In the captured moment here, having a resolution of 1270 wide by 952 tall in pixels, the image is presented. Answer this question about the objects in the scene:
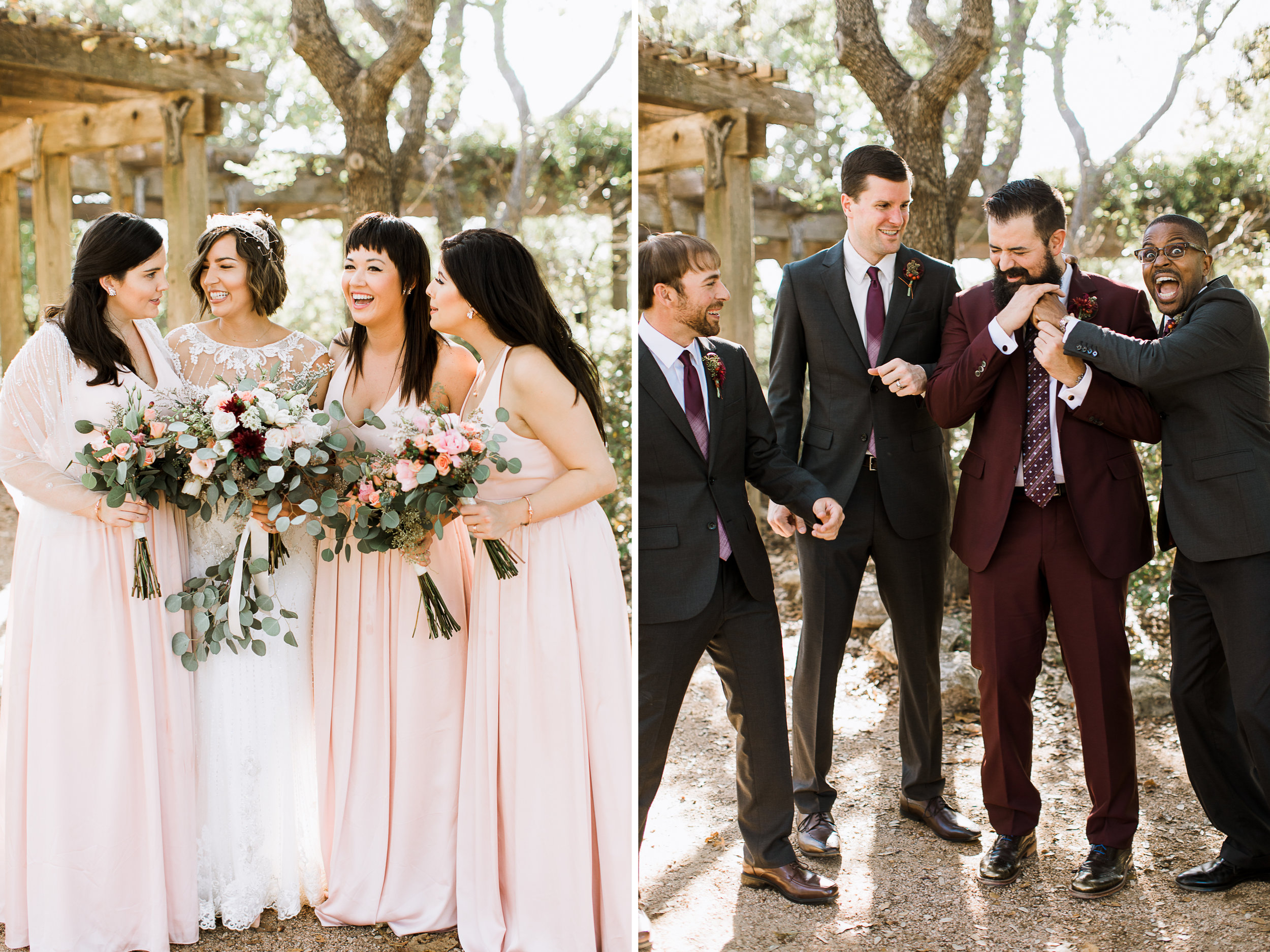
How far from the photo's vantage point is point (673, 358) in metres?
2.87

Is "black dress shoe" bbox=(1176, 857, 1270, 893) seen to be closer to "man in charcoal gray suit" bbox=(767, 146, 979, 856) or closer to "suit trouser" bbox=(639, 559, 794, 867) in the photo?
"man in charcoal gray suit" bbox=(767, 146, 979, 856)

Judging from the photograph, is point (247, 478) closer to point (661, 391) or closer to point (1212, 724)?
point (661, 391)

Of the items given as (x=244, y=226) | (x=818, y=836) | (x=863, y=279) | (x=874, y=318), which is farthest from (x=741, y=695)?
(x=244, y=226)

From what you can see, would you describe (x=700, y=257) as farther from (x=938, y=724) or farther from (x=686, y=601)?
(x=938, y=724)

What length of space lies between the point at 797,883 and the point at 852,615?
2.83 ft

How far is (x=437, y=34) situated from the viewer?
396 inches

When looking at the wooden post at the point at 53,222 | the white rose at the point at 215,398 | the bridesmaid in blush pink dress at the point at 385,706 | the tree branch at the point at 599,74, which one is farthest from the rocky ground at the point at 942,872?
the wooden post at the point at 53,222

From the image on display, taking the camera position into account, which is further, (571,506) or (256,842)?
(256,842)

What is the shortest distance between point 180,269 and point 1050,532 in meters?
6.10

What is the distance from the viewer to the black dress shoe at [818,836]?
3.43 m

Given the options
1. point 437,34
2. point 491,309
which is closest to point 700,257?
point 491,309

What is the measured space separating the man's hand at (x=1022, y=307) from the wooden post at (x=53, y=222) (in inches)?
345

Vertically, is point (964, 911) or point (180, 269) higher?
point (180, 269)

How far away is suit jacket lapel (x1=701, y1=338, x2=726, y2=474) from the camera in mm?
2910
